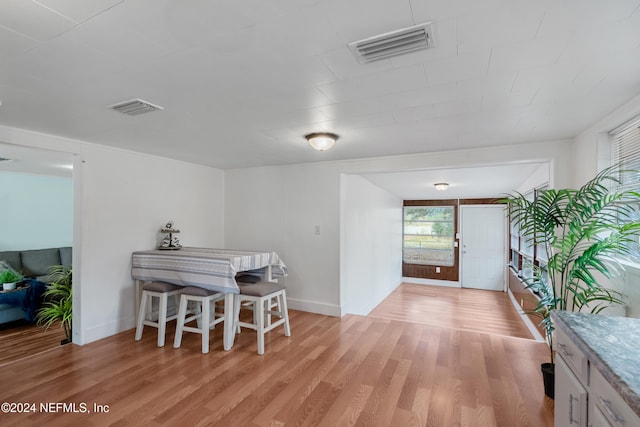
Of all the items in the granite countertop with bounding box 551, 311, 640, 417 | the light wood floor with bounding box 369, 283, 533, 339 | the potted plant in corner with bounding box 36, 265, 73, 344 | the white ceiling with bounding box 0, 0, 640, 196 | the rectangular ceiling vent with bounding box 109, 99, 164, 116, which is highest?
the white ceiling with bounding box 0, 0, 640, 196

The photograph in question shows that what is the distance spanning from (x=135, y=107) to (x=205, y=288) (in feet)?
5.95

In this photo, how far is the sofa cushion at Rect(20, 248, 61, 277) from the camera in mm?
4926

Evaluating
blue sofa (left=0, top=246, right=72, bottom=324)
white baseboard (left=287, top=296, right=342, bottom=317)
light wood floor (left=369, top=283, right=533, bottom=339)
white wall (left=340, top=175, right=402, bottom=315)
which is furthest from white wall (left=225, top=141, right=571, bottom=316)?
blue sofa (left=0, top=246, right=72, bottom=324)

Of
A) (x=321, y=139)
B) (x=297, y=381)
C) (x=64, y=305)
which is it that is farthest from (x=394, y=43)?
(x=64, y=305)

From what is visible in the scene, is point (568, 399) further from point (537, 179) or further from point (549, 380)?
point (537, 179)

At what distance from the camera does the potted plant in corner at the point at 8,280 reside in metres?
3.93

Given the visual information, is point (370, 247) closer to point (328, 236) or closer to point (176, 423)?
point (328, 236)

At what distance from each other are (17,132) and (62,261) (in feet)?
11.2

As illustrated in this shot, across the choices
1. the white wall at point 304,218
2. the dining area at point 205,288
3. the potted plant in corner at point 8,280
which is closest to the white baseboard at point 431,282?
the white wall at point 304,218

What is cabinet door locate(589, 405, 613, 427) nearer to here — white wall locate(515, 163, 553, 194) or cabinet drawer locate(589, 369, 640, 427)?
cabinet drawer locate(589, 369, 640, 427)

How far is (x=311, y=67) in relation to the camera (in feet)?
5.51

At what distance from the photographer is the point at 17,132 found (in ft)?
9.26

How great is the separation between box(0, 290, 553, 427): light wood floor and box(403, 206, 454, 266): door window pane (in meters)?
5.24

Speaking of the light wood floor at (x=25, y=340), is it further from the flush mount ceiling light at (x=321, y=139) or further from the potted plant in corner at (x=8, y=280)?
the flush mount ceiling light at (x=321, y=139)
